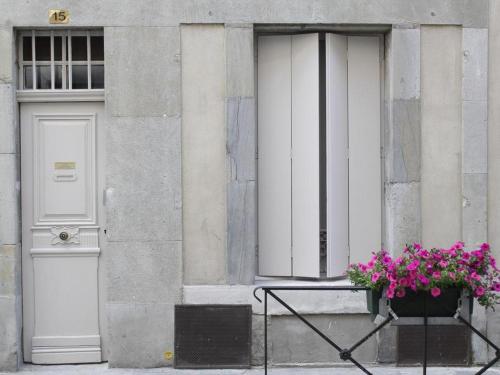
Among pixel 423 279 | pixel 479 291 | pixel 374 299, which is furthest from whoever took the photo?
pixel 374 299

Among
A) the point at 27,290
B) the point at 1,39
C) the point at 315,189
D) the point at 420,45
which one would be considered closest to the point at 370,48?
the point at 420,45

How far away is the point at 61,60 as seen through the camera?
339 inches

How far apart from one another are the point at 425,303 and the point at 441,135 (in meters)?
2.66

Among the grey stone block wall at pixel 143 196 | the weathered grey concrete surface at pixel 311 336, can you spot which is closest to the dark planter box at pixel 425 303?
the weathered grey concrete surface at pixel 311 336

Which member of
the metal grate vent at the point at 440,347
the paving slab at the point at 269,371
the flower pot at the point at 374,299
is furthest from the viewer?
the metal grate vent at the point at 440,347

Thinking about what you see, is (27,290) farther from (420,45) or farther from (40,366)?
(420,45)

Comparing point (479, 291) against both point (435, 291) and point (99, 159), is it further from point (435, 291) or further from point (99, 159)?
point (99, 159)

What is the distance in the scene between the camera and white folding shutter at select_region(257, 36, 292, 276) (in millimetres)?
8648

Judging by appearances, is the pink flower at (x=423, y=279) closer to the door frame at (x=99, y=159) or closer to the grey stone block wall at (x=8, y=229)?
the door frame at (x=99, y=159)

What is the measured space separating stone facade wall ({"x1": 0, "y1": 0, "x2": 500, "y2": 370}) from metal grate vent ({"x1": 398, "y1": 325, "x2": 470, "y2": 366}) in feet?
0.61

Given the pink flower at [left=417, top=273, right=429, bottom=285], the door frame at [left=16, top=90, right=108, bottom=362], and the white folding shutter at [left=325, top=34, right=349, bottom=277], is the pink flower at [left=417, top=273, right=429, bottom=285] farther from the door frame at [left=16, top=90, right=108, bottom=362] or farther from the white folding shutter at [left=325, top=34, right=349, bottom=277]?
the door frame at [left=16, top=90, right=108, bottom=362]

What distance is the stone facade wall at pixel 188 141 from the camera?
8375 millimetres

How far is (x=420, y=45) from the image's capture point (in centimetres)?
850

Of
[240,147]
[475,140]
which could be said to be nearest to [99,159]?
[240,147]
